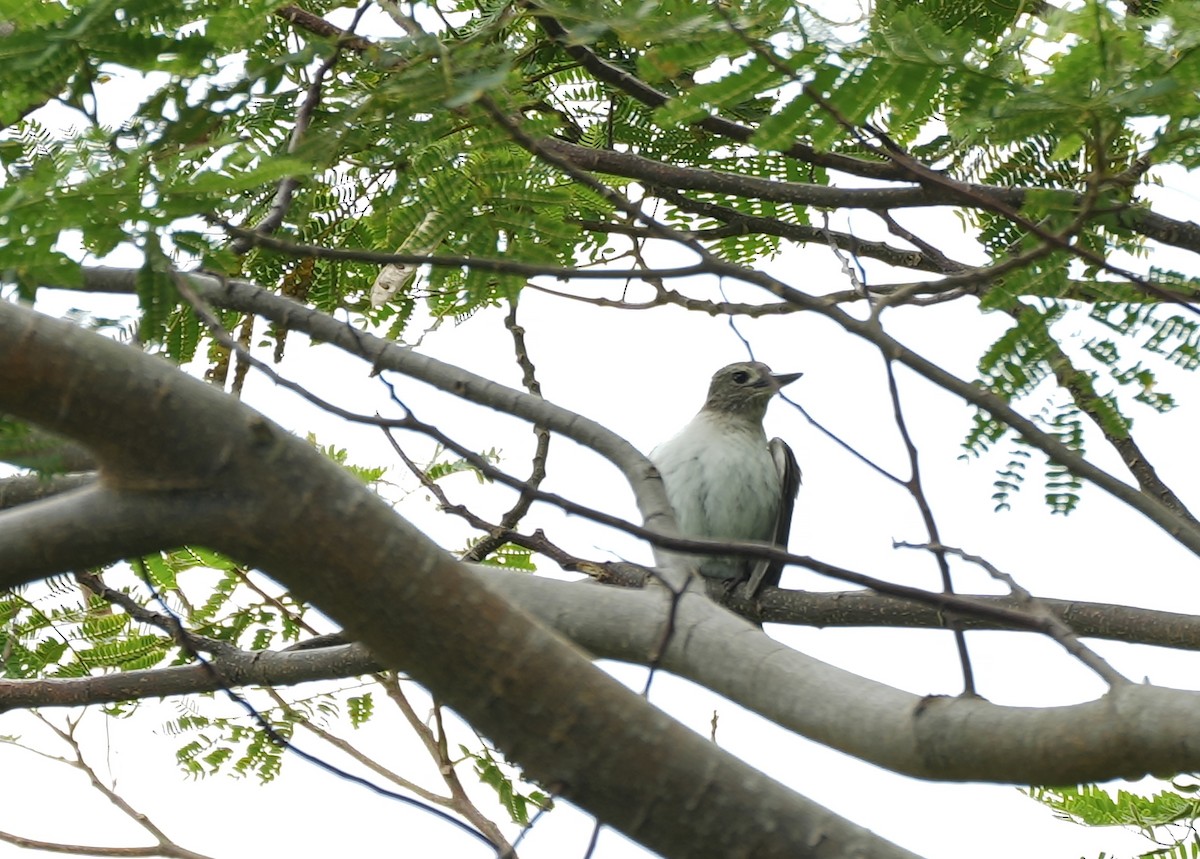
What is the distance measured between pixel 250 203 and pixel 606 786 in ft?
8.04

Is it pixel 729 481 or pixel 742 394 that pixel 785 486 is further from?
pixel 742 394

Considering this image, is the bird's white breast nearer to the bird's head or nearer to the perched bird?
the perched bird

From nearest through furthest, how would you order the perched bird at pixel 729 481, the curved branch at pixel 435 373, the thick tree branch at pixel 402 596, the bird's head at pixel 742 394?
the thick tree branch at pixel 402 596 → the curved branch at pixel 435 373 → the perched bird at pixel 729 481 → the bird's head at pixel 742 394

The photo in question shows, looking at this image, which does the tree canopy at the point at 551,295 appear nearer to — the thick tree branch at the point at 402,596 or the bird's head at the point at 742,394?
the thick tree branch at the point at 402,596

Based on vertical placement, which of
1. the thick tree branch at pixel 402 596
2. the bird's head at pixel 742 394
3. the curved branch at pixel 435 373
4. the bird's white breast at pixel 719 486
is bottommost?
the thick tree branch at pixel 402 596

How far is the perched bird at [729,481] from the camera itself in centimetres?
741

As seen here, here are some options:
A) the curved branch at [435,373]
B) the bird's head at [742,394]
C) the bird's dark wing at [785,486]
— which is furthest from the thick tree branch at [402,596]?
the bird's head at [742,394]

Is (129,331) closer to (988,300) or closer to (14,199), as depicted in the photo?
(14,199)

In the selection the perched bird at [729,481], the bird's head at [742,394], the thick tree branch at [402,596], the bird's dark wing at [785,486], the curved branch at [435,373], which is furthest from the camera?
the bird's head at [742,394]

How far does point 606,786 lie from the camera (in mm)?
2191

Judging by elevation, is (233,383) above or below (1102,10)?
below

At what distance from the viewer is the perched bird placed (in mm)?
7414

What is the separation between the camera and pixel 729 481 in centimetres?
748

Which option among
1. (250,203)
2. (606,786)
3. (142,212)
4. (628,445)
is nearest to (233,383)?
(250,203)
